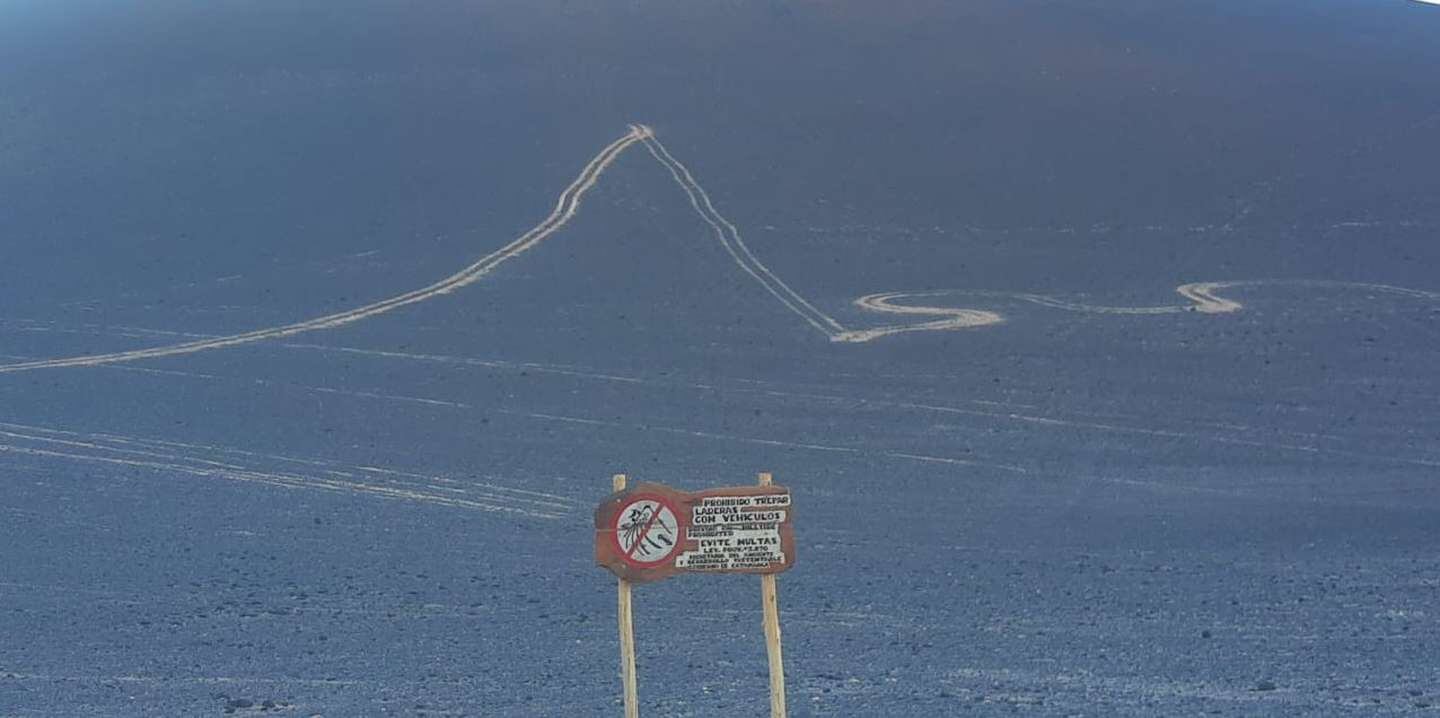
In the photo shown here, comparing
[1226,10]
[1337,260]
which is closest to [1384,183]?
[1337,260]

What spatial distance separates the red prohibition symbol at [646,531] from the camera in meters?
5.28

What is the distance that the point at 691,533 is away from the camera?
17.3 ft

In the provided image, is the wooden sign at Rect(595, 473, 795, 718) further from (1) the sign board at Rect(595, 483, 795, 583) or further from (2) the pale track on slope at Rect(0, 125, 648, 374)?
(2) the pale track on slope at Rect(0, 125, 648, 374)

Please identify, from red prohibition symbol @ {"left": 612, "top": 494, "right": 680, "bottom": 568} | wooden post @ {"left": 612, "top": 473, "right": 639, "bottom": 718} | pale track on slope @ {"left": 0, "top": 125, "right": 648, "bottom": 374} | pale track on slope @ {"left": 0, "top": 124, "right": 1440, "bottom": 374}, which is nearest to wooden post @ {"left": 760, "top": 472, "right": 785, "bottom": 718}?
red prohibition symbol @ {"left": 612, "top": 494, "right": 680, "bottom": 568}

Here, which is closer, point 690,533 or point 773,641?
point 690,533

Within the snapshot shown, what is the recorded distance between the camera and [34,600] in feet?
24.9

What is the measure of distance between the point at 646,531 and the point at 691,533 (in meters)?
0.15

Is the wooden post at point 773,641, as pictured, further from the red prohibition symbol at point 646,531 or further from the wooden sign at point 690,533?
the red prohibition symbol at point 646,531

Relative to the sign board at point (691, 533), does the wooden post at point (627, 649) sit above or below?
below

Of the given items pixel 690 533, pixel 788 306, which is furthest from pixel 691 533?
pixel 788 306

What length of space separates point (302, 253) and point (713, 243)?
3.58 meters

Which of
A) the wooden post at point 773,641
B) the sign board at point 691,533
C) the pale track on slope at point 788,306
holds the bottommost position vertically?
the wooden post at point 773,641

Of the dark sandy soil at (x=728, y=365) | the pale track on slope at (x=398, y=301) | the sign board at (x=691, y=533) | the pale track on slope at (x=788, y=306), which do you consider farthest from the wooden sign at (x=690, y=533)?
the pale track on slope at (x=398, y=301)

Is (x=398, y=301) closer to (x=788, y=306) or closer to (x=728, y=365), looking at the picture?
(x=728, y=365)
